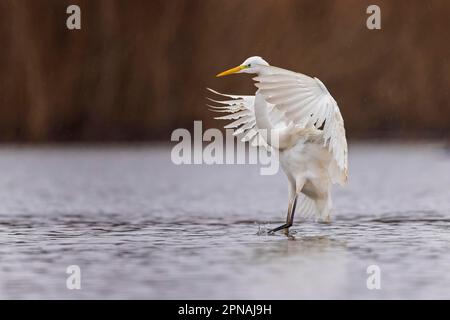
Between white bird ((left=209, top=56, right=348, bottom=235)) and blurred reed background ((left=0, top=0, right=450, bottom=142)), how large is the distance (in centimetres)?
2544

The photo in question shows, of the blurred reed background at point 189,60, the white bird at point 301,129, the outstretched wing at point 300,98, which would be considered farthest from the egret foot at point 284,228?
the blurred reed background at point 189,60

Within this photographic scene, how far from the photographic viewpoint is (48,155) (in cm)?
3719

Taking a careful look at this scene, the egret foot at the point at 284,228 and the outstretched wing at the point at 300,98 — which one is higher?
the outstretched wing at the point at 300,98

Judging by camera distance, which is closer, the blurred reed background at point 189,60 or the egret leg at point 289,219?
the egret leg at point 289,219

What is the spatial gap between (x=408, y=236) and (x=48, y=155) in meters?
23.9

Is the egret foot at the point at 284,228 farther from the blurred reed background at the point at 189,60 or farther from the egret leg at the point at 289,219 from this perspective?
the blurred reed background at the point at 189,60

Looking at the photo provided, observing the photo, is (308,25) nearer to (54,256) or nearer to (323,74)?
(323,74)

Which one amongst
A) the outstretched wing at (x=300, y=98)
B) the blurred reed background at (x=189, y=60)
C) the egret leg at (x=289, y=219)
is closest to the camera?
the outstretched wing at (x=300, y=98)

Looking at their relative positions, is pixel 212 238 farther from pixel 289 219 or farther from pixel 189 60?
pixel 189 60

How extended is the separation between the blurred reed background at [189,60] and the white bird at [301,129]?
83.5 ft

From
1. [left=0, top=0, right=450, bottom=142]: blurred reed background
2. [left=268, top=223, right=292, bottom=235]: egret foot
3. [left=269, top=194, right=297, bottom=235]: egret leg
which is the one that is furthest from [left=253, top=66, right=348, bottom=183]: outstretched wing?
[left=0, top=0, right=450, bottom=142]: blurred reed background

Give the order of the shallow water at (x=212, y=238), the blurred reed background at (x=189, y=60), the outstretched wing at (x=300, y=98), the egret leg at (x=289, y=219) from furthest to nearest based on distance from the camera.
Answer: the blurred reed background at (x=189, y=60) < the egret leg at (x=289, y=219) < the outstretched wing at (x=300, y=98) < the shallow water at (x=212, y=238)

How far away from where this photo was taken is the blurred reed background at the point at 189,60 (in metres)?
41.8

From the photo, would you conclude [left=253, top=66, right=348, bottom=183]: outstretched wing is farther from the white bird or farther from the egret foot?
the egret foot
